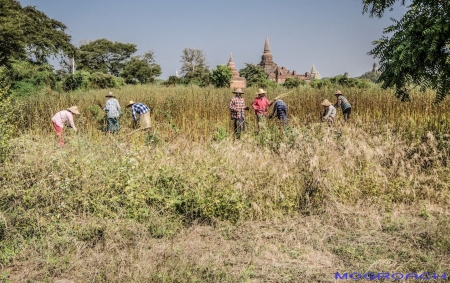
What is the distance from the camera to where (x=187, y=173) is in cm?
393

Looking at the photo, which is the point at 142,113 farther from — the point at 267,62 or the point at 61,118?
the point at 267,62

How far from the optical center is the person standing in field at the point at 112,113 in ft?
24.6

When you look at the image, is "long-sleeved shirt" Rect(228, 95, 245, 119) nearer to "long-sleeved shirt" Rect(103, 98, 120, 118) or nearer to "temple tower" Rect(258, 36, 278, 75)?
"long-sleeved shirt" Rect(103, 98, 120, 118)

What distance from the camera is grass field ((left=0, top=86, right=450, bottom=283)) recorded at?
9.20ft

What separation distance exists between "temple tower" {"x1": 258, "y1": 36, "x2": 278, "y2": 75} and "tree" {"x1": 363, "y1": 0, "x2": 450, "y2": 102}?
82153mm

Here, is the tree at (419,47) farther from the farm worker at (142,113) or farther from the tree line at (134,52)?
the farm worker at (142,113)

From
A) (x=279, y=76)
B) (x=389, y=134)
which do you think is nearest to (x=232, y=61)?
(x=279, y=76)

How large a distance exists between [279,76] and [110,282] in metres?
79.4

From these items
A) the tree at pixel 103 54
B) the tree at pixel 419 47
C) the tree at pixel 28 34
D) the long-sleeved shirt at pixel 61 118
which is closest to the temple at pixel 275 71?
the tree at pixel 103 54

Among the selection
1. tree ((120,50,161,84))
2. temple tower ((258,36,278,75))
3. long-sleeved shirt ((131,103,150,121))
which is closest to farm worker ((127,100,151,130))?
long-sleeved shirt ((131,103,150,121))

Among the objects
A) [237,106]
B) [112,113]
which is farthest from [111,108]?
[237,106]

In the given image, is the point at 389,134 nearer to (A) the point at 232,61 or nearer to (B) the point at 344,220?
(B) the point at 344,220

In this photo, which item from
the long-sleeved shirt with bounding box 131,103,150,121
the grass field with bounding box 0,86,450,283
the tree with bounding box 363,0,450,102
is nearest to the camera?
the grass field with bounding box 0,86,450,283

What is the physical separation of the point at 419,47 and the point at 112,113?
6143 mm
